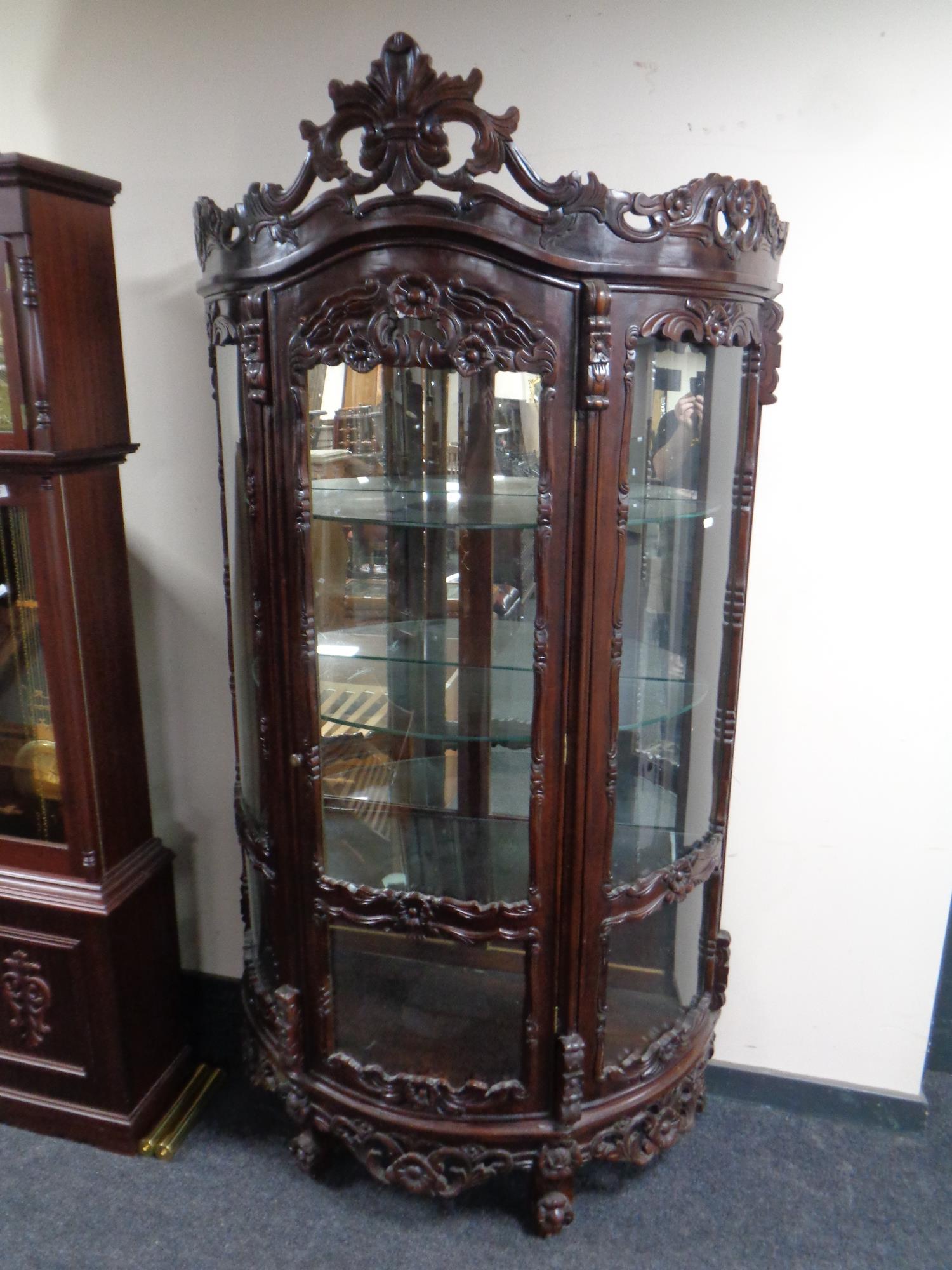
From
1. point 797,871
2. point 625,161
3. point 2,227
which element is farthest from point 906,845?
point 2,227

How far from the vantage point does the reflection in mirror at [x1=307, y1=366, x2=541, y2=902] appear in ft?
4.13

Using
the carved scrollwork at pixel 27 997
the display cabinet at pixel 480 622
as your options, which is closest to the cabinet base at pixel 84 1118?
the carved scrollwork at pixel 27 997

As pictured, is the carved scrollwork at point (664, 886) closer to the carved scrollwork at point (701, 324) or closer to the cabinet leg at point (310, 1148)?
the cabinet leg at point (310, 1148)

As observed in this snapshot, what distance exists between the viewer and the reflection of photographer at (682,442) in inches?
49.5

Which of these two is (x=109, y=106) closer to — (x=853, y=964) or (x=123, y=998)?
(x=123, y=998)

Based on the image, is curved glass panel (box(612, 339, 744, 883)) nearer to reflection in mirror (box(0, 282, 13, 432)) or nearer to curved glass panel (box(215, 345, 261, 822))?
curved glass panel (box(215, 345, 261, 822))

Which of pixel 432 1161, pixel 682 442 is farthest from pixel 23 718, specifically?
pixel 682 442

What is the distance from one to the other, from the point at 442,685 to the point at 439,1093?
627 mm

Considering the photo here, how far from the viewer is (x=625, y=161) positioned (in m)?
1.42

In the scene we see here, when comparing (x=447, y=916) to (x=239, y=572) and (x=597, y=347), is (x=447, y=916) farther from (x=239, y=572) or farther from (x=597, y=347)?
(x=597, y=347)

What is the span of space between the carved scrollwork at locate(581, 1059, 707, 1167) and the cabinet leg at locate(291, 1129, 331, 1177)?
A: 18.6 inches

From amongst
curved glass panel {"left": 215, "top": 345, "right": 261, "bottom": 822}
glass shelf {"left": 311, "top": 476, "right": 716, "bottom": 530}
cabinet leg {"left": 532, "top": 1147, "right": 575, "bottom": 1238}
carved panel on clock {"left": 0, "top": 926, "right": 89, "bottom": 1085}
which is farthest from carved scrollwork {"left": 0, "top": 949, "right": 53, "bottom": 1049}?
glass shelf {"left": 311, "top": 476, "right": 716, "bottom": 530}

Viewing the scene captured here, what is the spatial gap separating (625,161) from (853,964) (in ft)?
4.91

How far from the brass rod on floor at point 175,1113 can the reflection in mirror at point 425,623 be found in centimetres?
78
